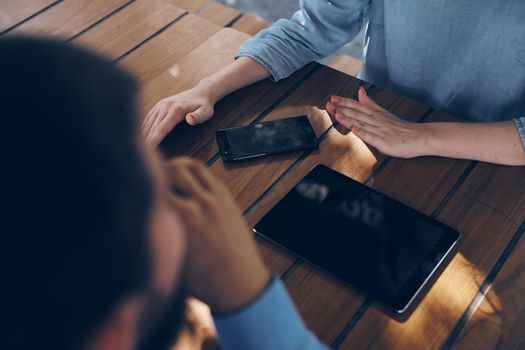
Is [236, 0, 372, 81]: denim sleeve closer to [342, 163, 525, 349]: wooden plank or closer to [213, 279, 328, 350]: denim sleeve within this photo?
[342, 163, 525, 349]: wooden plank

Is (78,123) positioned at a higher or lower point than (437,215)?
higher

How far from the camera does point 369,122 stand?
1230 millimetres

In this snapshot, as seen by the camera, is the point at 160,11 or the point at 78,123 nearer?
the point at 78,123

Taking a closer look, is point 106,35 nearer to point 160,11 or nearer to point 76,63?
point 160,11

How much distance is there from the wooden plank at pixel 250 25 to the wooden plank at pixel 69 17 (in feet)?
1.25

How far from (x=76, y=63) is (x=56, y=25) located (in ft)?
4.14

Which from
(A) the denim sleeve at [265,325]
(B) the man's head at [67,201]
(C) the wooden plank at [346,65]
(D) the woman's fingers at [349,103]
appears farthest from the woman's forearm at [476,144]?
(C) the wooden plank at [346,65]

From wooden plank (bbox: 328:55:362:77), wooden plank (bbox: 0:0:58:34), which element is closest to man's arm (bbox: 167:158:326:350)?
wooden plank (bbox: 0:0:58:34)

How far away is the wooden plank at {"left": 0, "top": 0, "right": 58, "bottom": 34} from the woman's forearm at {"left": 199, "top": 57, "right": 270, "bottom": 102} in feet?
2.05

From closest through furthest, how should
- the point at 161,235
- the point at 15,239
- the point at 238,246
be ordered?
1. the point at 15,239
2. the point at 161,235
3. the point at 238,246

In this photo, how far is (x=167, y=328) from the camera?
1.80ft

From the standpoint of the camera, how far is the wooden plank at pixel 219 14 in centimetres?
189

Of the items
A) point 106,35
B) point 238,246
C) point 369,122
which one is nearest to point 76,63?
point 238,246

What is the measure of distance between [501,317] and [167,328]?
636 mm
